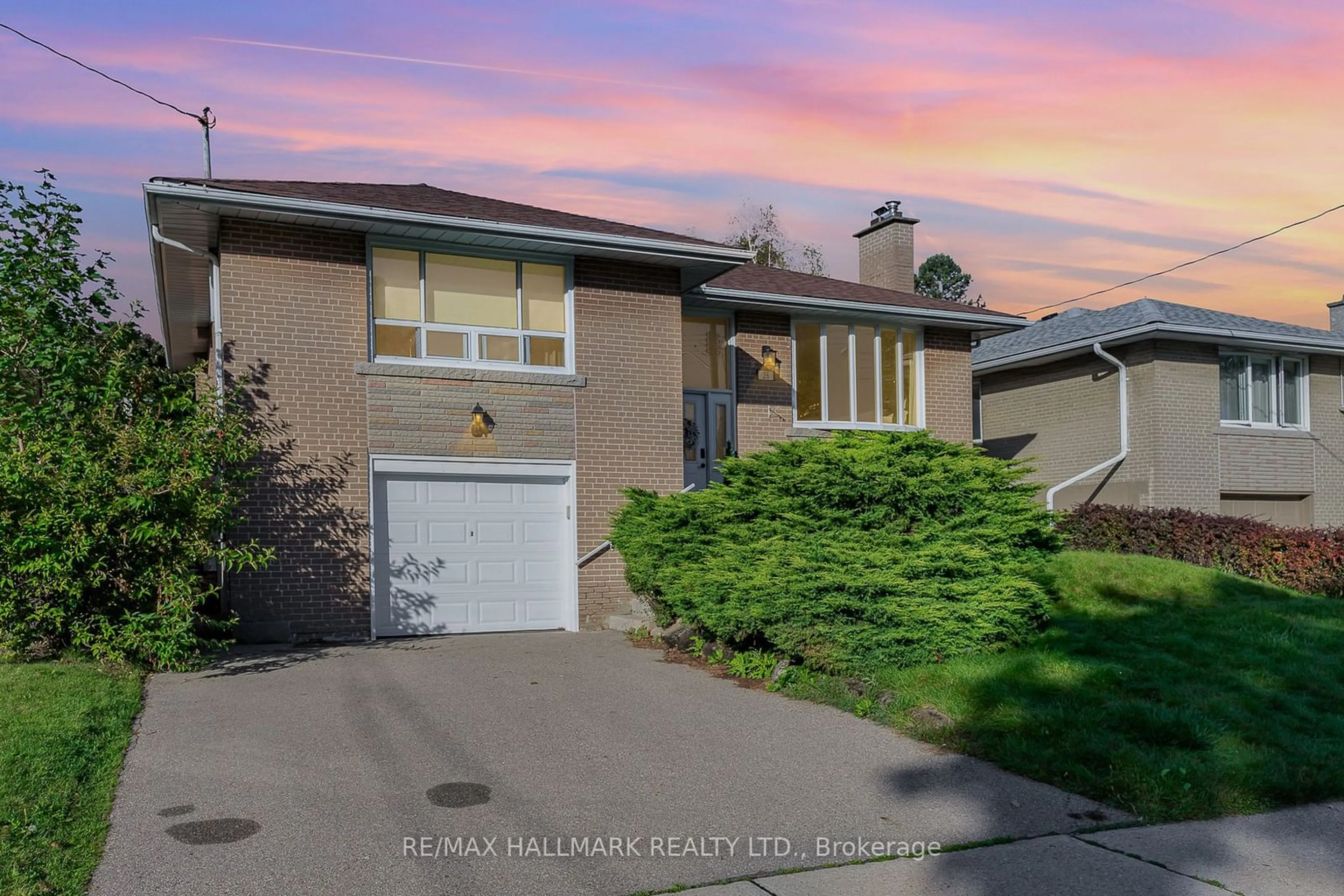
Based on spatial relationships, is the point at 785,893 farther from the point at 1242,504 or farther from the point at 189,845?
the point at 1242,504

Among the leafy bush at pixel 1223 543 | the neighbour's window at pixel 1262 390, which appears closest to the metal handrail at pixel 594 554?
the leafy bush at pixel 1223 543

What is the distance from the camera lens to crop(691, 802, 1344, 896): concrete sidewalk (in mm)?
4828

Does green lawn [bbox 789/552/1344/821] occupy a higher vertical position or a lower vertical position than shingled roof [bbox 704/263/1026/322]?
lower

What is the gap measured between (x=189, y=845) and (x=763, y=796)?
117 inches

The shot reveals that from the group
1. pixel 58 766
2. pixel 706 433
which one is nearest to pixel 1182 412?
pixel 706 433

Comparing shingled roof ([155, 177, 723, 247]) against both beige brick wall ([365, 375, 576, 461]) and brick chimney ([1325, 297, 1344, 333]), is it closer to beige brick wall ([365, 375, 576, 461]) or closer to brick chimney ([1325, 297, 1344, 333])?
beige brick wall ([365, 375, 576, 461])

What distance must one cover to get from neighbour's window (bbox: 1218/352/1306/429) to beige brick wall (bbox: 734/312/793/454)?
8.87 metres

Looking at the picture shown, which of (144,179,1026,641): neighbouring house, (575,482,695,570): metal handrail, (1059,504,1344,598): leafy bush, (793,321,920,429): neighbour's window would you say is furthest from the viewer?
(793,321,920,429): neighbour's window

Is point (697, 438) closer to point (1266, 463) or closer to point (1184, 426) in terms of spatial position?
point (1184, 426)

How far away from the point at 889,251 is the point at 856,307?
4.76 m

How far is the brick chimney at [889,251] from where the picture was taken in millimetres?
21500

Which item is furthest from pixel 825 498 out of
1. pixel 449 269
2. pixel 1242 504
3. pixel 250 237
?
pixel 1242 504

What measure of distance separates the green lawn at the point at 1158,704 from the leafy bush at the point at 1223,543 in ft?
12.9

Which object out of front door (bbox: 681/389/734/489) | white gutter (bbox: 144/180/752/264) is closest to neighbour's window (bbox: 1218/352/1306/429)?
front door (bbox: 681/389/734/489)
